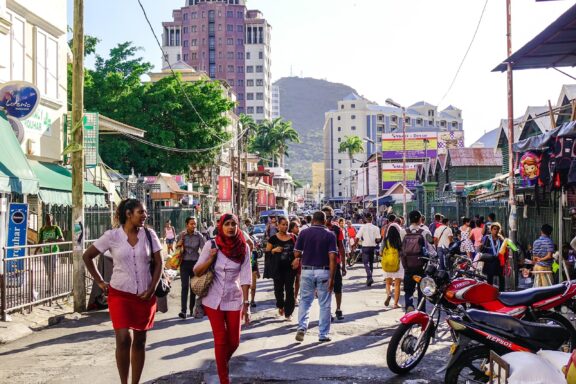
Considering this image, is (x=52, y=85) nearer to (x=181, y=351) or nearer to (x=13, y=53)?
(x=13, y=53)

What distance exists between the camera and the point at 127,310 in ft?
20.4

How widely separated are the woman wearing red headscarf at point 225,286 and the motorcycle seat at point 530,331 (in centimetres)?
243

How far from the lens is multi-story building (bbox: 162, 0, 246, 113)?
473 ft

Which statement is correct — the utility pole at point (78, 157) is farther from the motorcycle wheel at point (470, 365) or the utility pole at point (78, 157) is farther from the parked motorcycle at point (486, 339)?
the motorcycle wheel at point (470, 365)

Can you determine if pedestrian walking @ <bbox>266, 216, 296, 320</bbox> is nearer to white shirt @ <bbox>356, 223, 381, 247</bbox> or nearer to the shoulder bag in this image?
the shoulder bag

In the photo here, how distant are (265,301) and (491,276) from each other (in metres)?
4.76

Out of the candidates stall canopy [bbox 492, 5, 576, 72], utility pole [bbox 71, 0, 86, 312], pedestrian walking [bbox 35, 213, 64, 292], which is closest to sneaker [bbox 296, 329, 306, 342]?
utility pole [bbox 71, 0, 86, 312]

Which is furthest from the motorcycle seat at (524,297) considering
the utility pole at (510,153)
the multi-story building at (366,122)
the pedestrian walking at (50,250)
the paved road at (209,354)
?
the multi-story building at (366,122)

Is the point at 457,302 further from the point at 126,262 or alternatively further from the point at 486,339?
the point at 126,262

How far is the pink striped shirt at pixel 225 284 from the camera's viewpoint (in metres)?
6.66

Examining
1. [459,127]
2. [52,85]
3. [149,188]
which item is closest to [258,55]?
[459,127]

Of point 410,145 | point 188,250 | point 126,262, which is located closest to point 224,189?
point 188,250

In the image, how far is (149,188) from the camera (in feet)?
110

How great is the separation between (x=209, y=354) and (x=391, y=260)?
539cm
